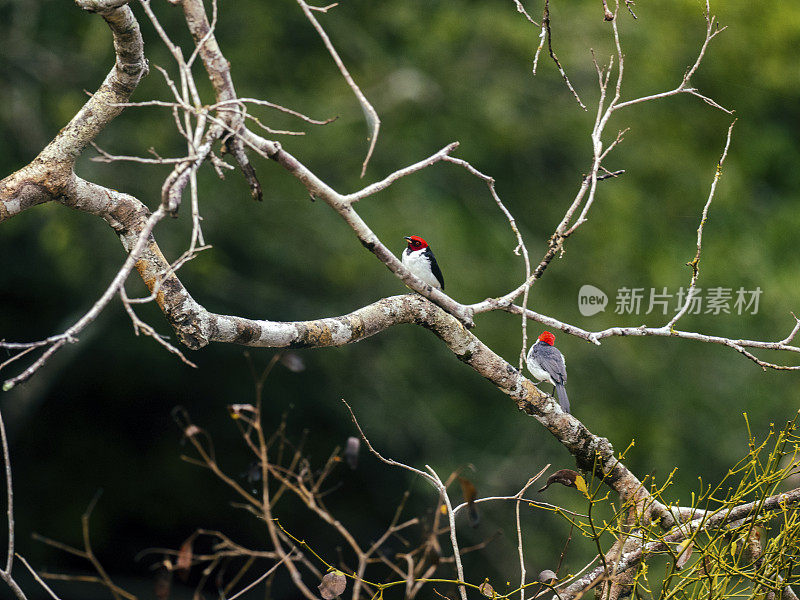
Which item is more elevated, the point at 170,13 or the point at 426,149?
the point at 170,13

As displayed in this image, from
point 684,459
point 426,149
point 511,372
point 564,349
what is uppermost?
point 426,149

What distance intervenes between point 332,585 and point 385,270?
396 cm

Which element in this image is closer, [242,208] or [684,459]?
[242,208]

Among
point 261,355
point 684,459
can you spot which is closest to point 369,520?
point 261,355

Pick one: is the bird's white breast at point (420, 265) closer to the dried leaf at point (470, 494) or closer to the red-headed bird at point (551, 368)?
the red-headed bird at point (551, 368)

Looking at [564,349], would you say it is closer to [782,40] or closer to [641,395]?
[641,395]

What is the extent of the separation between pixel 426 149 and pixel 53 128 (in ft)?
7.82

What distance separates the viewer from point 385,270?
18.9ft

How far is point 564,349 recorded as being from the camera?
583cm

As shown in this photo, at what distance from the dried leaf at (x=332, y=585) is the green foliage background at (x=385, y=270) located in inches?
144

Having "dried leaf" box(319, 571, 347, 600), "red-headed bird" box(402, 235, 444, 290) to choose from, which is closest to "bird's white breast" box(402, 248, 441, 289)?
"red-headed bird" box(402, 235, 444, 290)

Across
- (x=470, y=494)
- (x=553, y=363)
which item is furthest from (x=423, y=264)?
(x=470, y=494)

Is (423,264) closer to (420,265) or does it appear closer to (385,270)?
(420,265)

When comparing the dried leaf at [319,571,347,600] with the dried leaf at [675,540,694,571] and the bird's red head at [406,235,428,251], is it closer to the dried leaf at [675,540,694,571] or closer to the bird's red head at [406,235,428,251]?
the dried leaf at [675,540,694,571]
